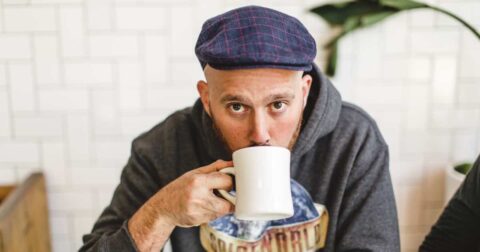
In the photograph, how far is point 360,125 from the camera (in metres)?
1.12

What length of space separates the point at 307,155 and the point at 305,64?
0.30 metres

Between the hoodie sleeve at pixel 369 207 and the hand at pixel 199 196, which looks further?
the hoodie sleeve at pixel 369 207

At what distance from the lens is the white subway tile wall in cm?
166

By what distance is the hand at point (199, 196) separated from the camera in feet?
2.73

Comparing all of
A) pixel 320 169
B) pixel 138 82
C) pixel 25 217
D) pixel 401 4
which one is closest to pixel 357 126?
pixel 320 169

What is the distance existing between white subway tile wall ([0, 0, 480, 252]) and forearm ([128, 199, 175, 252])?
0.79 m

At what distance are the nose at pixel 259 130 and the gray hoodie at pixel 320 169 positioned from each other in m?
0.18

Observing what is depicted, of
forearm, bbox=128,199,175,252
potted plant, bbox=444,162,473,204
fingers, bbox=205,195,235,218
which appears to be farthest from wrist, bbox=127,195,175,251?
potted plant, bbox=444,162,473,204

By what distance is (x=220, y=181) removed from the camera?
32.4 inches

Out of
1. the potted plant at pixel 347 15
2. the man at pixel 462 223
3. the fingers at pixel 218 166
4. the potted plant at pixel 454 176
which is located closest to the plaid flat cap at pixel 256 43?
the fingers at pixel 218 166

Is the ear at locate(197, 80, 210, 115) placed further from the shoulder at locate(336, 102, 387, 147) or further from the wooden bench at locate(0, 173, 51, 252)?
the wooden bench at locate(0, 173, 51, 252)

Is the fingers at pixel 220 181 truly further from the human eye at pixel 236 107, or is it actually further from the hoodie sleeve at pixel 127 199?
the hoodie sleeve at pixel 127 199

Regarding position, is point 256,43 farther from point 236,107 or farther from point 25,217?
point 25,217

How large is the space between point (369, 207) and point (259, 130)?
1.05 feet
